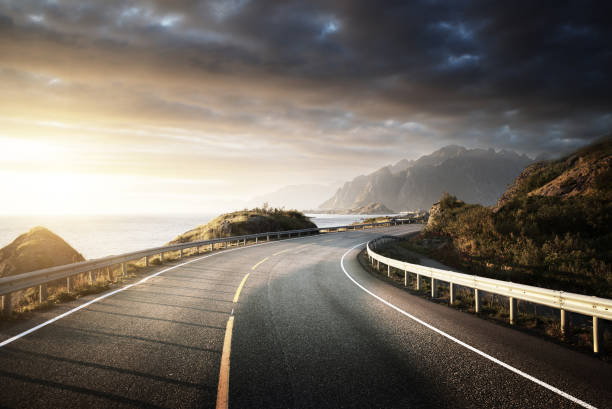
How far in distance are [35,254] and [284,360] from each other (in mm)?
16175

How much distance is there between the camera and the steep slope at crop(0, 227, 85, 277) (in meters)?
14.4

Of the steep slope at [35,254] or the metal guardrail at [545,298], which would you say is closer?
the metal guardrail at [545,298]

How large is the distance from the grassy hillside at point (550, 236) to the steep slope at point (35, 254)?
21.3 m

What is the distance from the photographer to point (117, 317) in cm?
701

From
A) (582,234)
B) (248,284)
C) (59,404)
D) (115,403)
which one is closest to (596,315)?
(115,403)

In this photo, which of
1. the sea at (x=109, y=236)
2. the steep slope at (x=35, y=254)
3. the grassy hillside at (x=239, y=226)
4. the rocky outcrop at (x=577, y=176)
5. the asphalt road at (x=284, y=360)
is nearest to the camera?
the asphalt road at (x=284, y=360)

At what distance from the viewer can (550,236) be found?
1638cm

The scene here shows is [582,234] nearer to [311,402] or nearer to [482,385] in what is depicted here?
[482,385]

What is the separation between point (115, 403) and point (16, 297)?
12.5m

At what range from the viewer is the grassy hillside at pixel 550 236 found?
43.6 feet

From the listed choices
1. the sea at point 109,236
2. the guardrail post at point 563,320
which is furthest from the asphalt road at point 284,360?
the sea at point 109,236

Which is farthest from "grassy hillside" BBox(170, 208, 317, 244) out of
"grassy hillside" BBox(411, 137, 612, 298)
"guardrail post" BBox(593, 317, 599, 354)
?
"guardrail post" BBox(593, 317, 599, 354)

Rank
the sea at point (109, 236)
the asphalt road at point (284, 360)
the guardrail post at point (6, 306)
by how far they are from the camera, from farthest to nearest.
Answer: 1. the sea at point (109, 236)
2. the guardrail post at point (6, 306)
3. the asphalt road at point (284, 360)

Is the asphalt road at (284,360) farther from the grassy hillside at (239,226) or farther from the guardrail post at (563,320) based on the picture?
the grassy hillside at (239,226)
